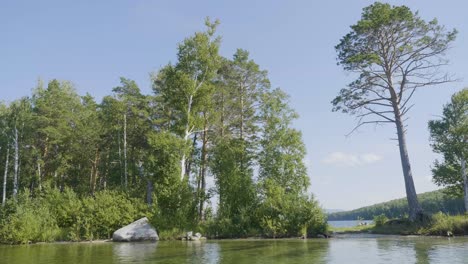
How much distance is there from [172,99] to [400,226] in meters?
19.1

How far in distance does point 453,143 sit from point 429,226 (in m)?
17.6

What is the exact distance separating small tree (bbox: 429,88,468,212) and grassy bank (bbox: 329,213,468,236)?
14652 millimetres

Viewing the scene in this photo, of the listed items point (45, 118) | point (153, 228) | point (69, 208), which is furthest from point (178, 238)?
point (45, 118)

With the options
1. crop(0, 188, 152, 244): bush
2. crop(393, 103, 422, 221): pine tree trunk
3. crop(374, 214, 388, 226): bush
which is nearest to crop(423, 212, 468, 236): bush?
crop(393, 103, 422, 221): pine tree trunk

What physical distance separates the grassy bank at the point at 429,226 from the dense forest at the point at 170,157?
416 cm

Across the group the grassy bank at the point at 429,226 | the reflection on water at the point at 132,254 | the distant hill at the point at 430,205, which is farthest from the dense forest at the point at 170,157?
the distant hill at the point at 430,205

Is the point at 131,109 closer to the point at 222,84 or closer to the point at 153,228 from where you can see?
the point at 222,84

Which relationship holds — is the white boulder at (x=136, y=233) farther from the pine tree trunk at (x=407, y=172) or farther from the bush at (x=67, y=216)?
the pine tree trunk at (x=407, y=172)

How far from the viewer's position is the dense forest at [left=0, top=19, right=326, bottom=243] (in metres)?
25.8

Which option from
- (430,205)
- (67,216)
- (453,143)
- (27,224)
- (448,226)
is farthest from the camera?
(430,205)

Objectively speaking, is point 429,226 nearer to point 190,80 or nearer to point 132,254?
point 132,254

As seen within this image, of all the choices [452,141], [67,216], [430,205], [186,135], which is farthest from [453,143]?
[430,205]

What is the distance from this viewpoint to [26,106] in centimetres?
3572

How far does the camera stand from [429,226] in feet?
71.6
